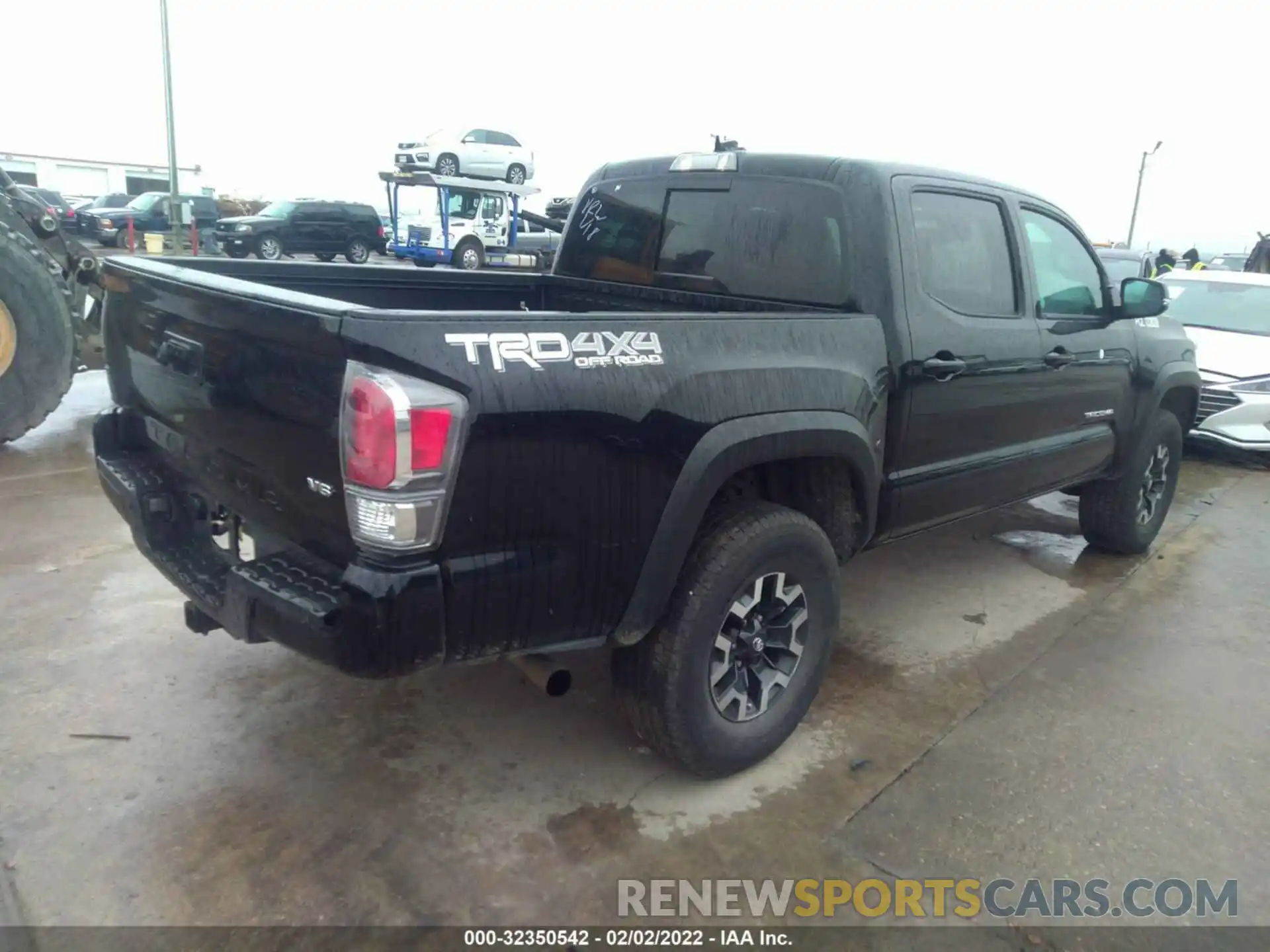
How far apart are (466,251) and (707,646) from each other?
23.4 m

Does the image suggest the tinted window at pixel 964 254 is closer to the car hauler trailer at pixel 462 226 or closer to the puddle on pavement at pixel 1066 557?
the puddle on pavement at pixel 1066 557

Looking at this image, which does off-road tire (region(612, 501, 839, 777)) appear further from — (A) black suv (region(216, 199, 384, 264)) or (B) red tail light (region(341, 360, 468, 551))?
(A) black suv (region(216, 199, 384, 264))

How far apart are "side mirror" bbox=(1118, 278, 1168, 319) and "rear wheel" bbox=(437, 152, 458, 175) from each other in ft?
81.6

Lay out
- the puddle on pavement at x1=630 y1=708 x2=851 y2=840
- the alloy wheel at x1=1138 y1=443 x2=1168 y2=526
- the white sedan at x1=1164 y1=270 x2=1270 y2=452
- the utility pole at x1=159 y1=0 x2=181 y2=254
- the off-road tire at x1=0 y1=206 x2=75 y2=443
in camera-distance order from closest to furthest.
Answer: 1. the puddle on pavement at x1=630 y1=708 x2=851 y2=840
2. the alloy wheel at x1=1138 y1=443 x2=1168 y2=526
3. the off-road tire at x1=0 y1=206 x2=75 y2=443
4. the white sedan at x1=1164 y1=270 x2=1270 y2=452
5. the utility pole at x1=159 y1=0 x2=181 y2=254

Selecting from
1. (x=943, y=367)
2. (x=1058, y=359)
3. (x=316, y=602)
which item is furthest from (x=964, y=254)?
(x=316, y=602)

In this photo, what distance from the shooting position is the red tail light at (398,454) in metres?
2.04

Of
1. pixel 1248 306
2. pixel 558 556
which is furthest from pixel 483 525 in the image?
pixel 1248 306

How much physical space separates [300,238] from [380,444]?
25.9 metres

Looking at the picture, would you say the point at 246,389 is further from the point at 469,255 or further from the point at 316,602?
the point at 469,255

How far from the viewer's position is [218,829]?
8.73ft

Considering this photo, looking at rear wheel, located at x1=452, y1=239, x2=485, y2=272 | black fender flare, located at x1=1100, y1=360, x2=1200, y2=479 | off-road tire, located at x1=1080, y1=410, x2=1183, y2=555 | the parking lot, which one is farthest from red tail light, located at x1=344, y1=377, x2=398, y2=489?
rear wheel, located at x1=452, y1=239, x2=485, y2=272

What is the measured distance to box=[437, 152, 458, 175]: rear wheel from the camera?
87.3 feet

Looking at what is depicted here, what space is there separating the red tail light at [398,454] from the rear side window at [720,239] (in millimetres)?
1750

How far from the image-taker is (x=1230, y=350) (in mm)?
8086
